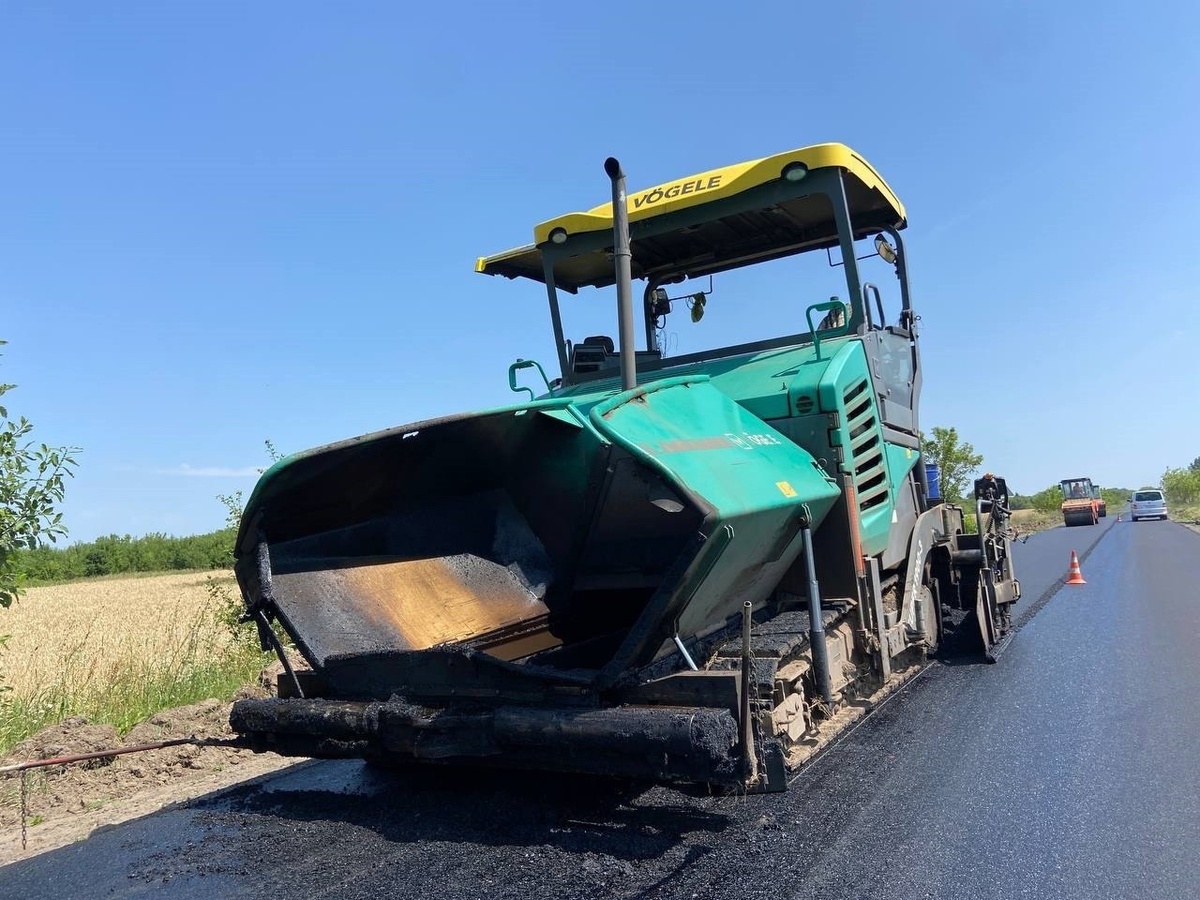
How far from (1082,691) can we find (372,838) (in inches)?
188

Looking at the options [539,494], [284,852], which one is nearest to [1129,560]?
[539,494]

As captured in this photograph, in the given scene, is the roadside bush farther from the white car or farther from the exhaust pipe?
the exhaust pipe

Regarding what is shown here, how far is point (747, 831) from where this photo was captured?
11.1 ft

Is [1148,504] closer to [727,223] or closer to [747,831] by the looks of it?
[727,223]

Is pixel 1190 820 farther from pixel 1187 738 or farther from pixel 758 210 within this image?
pixel 758 210

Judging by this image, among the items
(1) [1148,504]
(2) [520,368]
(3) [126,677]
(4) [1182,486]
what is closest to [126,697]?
(3) [126,677]

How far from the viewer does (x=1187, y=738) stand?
4645 millimetres

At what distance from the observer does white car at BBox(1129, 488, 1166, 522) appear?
4284 centimetres

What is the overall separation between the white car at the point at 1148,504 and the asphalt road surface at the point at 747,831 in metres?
44.6

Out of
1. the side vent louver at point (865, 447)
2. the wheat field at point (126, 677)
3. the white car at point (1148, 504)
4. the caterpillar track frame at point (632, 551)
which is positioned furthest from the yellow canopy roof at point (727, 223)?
the white car at point (1148, 504)

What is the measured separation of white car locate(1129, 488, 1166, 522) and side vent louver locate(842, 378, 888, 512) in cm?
4579

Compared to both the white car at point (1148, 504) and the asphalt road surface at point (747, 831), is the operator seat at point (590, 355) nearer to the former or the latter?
the asphalt road surface at point (747, 831)

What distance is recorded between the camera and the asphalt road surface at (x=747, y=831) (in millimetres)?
2994

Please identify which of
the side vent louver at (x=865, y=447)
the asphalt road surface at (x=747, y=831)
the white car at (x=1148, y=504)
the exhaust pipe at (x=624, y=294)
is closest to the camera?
the asphalt road surface at (x=747, y=831)
